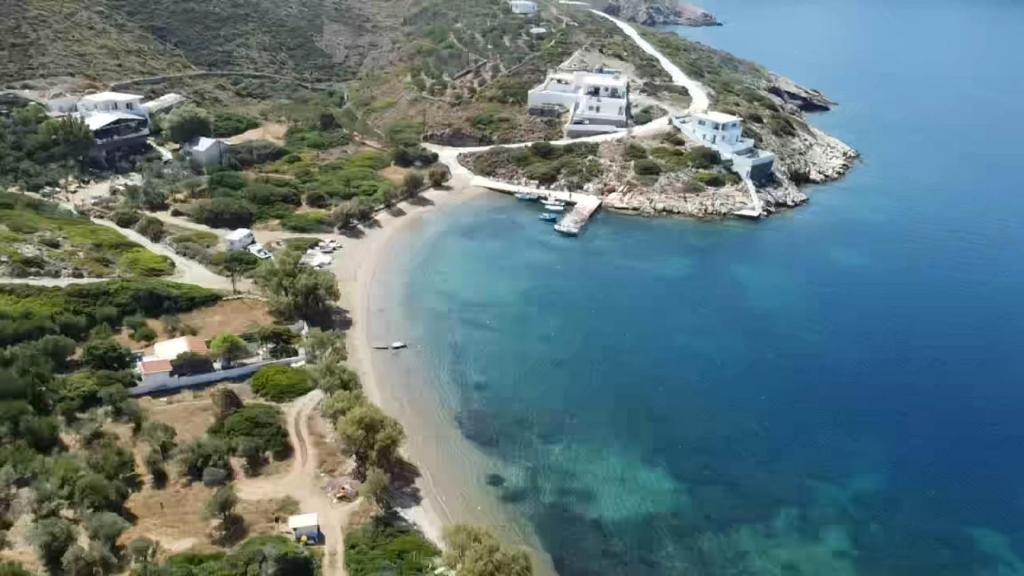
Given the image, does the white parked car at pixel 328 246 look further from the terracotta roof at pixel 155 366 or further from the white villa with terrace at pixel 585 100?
the white villa with terrace at pixel 585 100

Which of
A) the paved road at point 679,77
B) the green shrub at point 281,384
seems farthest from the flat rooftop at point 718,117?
the green shrub at point 281,384

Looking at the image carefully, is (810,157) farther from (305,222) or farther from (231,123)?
(231,123)

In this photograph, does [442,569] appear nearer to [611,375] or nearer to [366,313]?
[611,375]

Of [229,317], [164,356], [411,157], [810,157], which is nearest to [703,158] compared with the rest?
[810,157]

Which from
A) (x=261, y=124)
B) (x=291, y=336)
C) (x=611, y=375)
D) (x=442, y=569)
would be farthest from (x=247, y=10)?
(x=442, y=569)

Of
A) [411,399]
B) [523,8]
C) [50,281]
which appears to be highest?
[523,8]

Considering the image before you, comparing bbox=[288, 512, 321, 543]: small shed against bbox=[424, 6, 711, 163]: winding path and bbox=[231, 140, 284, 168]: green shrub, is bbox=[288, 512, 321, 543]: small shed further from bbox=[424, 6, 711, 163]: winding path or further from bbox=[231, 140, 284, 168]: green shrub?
bbox=[231, 140, 284, 168]: green shrub
